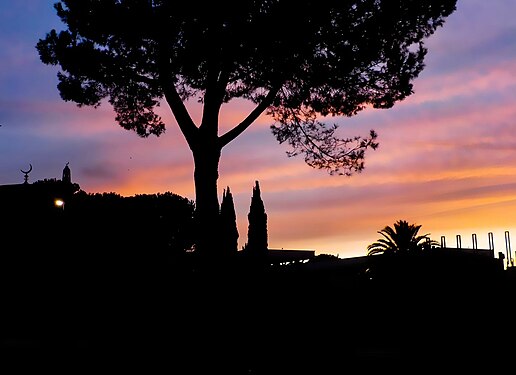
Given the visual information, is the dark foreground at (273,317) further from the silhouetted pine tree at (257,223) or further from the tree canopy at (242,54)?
the silhouetted pine tree at (257,223)

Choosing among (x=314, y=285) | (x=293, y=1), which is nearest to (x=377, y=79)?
(x=293, y=1)

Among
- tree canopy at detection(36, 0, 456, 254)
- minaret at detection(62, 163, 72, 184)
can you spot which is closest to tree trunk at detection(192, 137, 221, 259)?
tree canopy at detection(36, 0, 456, 254)

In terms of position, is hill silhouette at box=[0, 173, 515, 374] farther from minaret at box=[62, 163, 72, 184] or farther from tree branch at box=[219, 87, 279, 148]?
minaret at box=[62, 163, 72, 184]

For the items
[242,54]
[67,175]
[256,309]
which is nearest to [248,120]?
[242,54]

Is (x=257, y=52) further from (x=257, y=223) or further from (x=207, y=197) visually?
(x=257, y=223)

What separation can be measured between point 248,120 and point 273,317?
7348mm

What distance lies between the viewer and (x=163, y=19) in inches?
666

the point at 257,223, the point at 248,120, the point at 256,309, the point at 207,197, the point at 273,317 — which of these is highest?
the point at 248,120

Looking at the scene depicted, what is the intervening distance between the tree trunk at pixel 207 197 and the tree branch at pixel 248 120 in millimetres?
513

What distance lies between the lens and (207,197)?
16938 mm

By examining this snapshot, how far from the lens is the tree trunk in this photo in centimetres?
1672

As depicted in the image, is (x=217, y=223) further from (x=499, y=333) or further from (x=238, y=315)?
(x=499, y=333)

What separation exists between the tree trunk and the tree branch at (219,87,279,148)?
1.68 feet

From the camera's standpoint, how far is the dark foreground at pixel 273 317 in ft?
33.0
